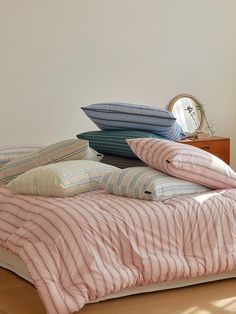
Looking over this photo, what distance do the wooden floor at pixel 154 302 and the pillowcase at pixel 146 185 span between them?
47 cm

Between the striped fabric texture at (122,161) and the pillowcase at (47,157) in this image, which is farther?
the striped fabric texture at (122,161)

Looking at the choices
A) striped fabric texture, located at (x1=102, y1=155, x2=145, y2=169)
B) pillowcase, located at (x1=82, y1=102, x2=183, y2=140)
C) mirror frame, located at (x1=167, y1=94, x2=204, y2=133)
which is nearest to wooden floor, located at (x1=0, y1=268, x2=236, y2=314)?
striped fabric texture, located at (x1=102, y1=155, x2=145, y2=169)

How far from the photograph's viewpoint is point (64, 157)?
397 centimetres

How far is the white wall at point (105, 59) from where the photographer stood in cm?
504

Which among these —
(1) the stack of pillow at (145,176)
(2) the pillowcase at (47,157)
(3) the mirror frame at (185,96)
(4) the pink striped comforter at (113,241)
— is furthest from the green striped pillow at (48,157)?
(3) the mirror frame at (185,96)

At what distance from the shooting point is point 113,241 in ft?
10.1

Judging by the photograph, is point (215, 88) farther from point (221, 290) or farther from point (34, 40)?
point (221, 290)

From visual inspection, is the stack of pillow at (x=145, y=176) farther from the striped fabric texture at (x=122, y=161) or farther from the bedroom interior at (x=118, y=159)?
the striped fabric texture at (x=122, y=161)

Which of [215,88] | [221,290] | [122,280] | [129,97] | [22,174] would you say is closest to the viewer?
[122,280]

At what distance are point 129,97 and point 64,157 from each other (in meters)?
1.67

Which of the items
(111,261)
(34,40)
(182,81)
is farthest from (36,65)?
(111,261)

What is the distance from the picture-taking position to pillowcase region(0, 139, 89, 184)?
396 centimetres

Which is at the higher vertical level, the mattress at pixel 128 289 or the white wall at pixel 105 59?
the white wall at pixel 105 59

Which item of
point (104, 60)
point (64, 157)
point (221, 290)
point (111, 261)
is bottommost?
point (221, 290)
